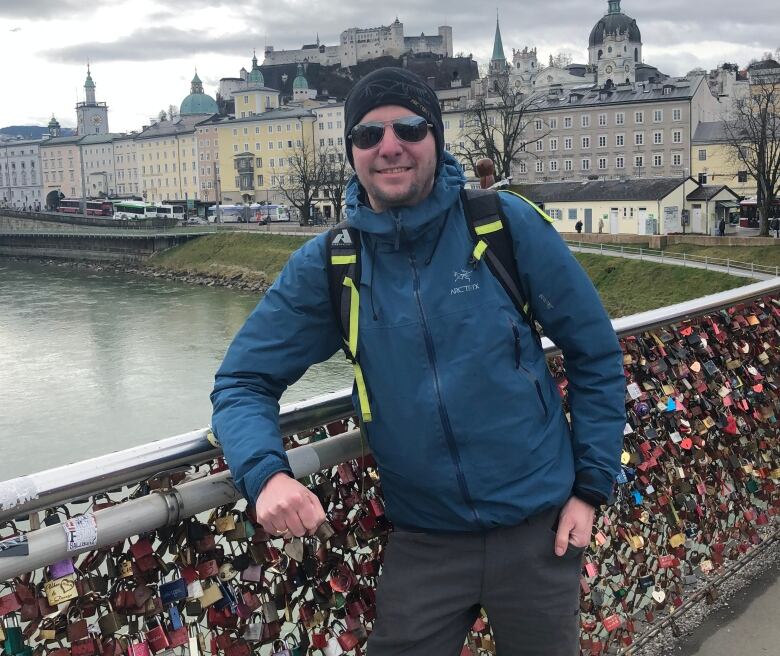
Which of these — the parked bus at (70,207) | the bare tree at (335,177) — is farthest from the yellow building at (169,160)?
the bare tree at (335,177)

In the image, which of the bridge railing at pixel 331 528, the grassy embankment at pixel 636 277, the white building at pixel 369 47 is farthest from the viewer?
the white building at pixel 369 47

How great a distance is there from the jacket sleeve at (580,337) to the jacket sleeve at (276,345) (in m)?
0.47

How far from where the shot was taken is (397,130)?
2182 millimetres

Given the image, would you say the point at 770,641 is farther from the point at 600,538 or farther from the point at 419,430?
the point at 419,430

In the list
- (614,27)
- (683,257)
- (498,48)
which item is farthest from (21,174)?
(683,257)

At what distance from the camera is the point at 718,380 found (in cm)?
390

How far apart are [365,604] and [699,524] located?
5.56 ft

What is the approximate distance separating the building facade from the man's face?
128m

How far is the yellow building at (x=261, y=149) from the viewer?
90688 mm

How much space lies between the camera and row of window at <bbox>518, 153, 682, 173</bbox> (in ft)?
217

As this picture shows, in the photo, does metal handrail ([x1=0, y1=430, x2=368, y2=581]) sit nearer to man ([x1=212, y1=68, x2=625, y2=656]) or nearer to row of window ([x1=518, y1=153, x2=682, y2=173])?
man ([x1=212, y1=68, x2=625, y2=656])

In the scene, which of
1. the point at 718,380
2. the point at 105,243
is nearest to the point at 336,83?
the point at 105,243

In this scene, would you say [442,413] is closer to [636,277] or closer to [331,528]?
[331,528]

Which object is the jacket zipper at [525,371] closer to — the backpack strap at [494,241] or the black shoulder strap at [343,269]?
the backpack strap at [494,241]
